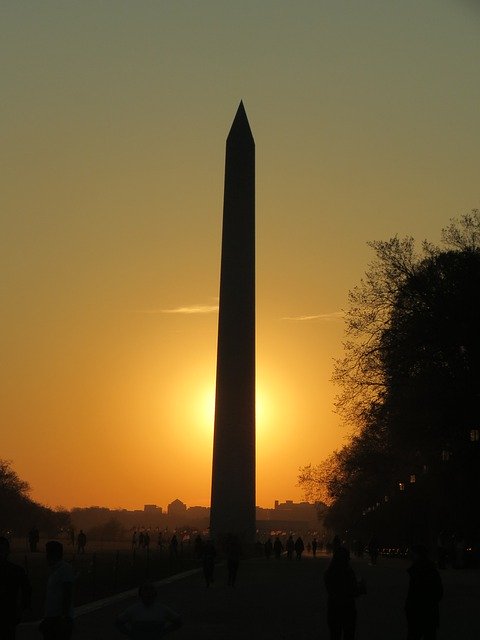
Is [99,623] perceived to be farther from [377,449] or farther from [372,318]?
[377,449]

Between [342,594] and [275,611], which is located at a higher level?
[275,611]

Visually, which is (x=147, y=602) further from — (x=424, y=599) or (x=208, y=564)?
(x=208, y=564)

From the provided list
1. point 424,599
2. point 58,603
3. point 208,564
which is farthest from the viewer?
point 208,564

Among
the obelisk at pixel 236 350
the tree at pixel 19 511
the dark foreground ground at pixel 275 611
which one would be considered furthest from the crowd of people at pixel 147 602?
the tree at pixel 19 511

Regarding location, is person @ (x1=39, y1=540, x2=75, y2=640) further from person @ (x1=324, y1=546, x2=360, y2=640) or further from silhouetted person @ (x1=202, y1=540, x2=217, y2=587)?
silhouetted person @ (x1=202, y1=540, x2=217, y2=587)

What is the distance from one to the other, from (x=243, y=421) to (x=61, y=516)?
9163 centimetres

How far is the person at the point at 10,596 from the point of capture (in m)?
14.1

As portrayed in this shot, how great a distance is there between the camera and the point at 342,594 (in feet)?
57.2

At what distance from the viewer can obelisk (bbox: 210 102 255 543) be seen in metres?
73.4

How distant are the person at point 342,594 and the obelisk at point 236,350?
55.7 meters

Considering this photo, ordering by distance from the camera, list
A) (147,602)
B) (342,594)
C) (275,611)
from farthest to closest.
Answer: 1. (275,611)
2. (342,594)
3. (147,602)

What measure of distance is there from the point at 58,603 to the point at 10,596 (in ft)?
1.72

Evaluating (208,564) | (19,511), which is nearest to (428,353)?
(208,564)

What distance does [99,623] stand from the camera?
24.1 metres
